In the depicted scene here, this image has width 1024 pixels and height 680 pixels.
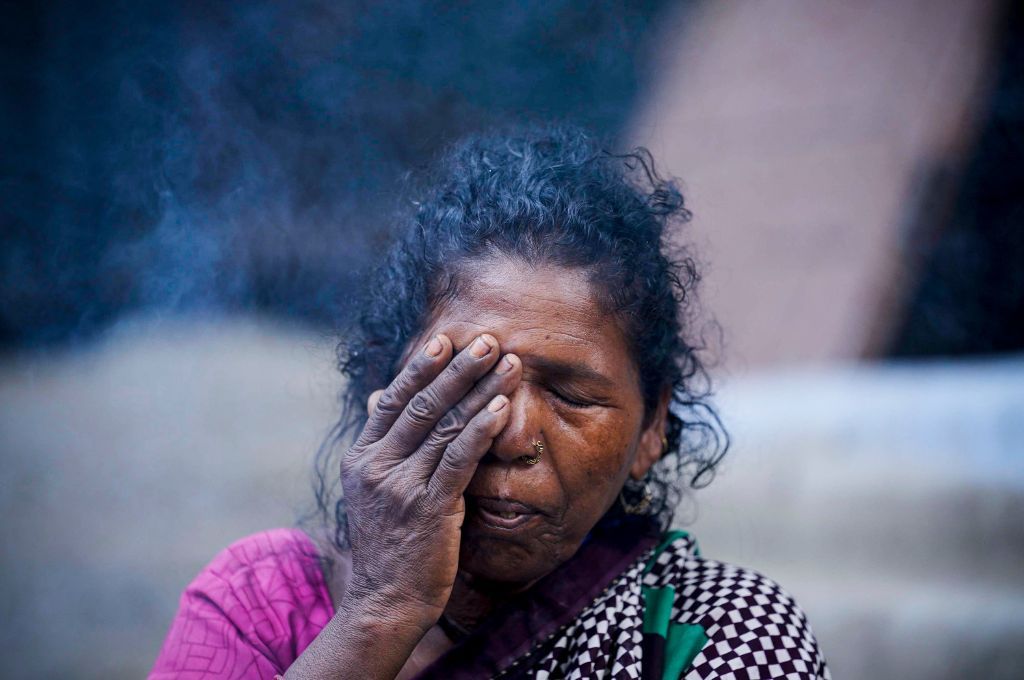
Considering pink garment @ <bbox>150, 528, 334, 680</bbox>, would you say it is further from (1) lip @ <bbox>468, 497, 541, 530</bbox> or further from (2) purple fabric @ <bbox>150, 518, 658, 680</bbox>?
(1) lip @ <bbox>468, 497, 541, 530</bbox>

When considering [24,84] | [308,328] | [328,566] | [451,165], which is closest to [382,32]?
[308,328]

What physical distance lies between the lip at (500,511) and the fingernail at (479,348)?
0.32m

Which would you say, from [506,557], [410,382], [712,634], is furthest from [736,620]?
[410,382]

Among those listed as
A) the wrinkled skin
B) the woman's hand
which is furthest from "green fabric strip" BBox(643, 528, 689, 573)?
the woman's hand

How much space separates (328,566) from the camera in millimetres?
2193

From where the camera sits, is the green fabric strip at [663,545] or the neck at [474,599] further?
the green fabric strip at [663,545]

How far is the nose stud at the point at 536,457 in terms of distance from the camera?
183cm

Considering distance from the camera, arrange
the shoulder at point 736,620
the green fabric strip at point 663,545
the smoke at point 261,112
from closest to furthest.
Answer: the shoulder at point 736,620
the green fabric strip at point 663,545
the smoke at point 261,112

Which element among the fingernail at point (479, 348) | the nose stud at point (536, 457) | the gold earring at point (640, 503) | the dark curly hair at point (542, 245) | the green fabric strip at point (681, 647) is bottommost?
the green fabric strip at point (681, 647)

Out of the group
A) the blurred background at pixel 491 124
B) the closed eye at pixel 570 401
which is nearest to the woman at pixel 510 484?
the closed eye at pixel 570 401

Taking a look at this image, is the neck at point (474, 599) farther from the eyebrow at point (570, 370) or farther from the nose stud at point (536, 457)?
the eyebrow at point (570, 370)

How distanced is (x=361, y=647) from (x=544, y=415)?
0.58m

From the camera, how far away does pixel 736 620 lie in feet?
6.59

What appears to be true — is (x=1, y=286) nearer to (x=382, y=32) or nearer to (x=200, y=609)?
(x=382, y=32)
